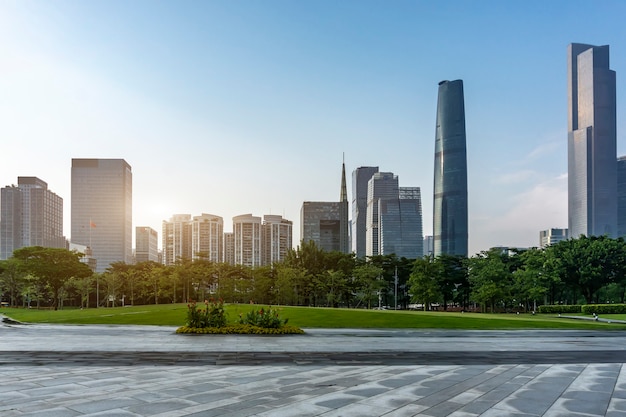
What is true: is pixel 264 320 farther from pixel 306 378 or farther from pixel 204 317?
pixel 306 378

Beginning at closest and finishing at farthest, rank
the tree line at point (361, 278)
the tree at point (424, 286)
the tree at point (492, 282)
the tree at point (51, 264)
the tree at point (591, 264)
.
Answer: the tree at point (492, 282) < the tree at point (424, 286) < the tree line at point (361, 278) < the tree at point (51, 264) < the tree at point (591, 264)

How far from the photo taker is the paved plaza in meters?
9.54

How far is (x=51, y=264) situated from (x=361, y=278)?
157 feet

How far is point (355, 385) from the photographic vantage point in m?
11.8

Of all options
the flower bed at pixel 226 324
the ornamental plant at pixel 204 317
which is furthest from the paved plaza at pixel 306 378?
the ornamental plant at pixel 204 317

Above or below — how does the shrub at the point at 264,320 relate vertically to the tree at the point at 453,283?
above

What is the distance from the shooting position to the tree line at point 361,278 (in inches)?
2549

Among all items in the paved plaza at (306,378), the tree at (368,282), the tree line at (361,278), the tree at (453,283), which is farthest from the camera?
the tree at (453,283)

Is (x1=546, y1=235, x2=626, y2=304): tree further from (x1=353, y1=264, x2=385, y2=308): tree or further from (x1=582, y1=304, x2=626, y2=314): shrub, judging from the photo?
(x1=353, y1=264, x2=385, y2=308): tree

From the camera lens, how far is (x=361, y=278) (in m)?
73.4

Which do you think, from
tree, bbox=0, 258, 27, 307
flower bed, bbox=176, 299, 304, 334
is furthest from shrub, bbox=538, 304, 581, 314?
tree, bbox=0, 258, 27, 307

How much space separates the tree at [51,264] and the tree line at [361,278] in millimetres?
135

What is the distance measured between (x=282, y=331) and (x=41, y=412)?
18008 millimetres

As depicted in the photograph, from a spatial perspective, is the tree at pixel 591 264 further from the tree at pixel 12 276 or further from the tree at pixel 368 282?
the tree at pixel 12 276
